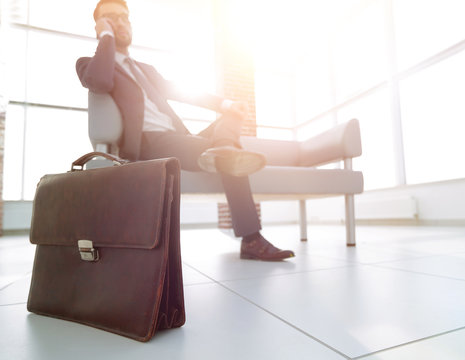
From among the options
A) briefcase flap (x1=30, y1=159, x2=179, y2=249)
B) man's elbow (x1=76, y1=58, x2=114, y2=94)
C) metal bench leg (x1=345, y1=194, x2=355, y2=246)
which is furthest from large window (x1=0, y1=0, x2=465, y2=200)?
briefcase flap (x1=30, y1=159, x2=179, y2=249)

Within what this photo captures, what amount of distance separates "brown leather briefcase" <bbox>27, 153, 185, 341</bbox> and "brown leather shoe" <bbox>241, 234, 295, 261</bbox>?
29.7 inches

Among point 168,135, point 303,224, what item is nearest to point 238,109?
point 168,135

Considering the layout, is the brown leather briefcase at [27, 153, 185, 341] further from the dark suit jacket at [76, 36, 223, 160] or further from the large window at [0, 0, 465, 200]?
the large window at [0, 0, 465, 200]

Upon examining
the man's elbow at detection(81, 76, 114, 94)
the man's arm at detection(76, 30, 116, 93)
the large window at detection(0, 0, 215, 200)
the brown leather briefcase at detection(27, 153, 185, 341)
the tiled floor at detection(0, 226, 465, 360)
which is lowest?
the tiled floor at detection(0, 226, 465, 360)

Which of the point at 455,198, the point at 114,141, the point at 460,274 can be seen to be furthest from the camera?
the point at 455,198

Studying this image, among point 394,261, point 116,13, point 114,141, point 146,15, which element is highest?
point 146,15

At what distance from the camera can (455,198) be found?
135 inches

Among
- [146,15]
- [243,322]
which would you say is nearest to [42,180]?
[243,322]

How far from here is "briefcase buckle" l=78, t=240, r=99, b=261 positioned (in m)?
0.57

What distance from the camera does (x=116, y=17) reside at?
4.89 ft

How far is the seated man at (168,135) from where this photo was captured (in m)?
1.26

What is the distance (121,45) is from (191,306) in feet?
4.43

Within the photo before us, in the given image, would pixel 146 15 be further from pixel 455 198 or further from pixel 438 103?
pixel 455 198

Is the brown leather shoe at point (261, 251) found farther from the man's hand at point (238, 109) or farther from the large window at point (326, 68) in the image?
the large window at point (326, 68)
